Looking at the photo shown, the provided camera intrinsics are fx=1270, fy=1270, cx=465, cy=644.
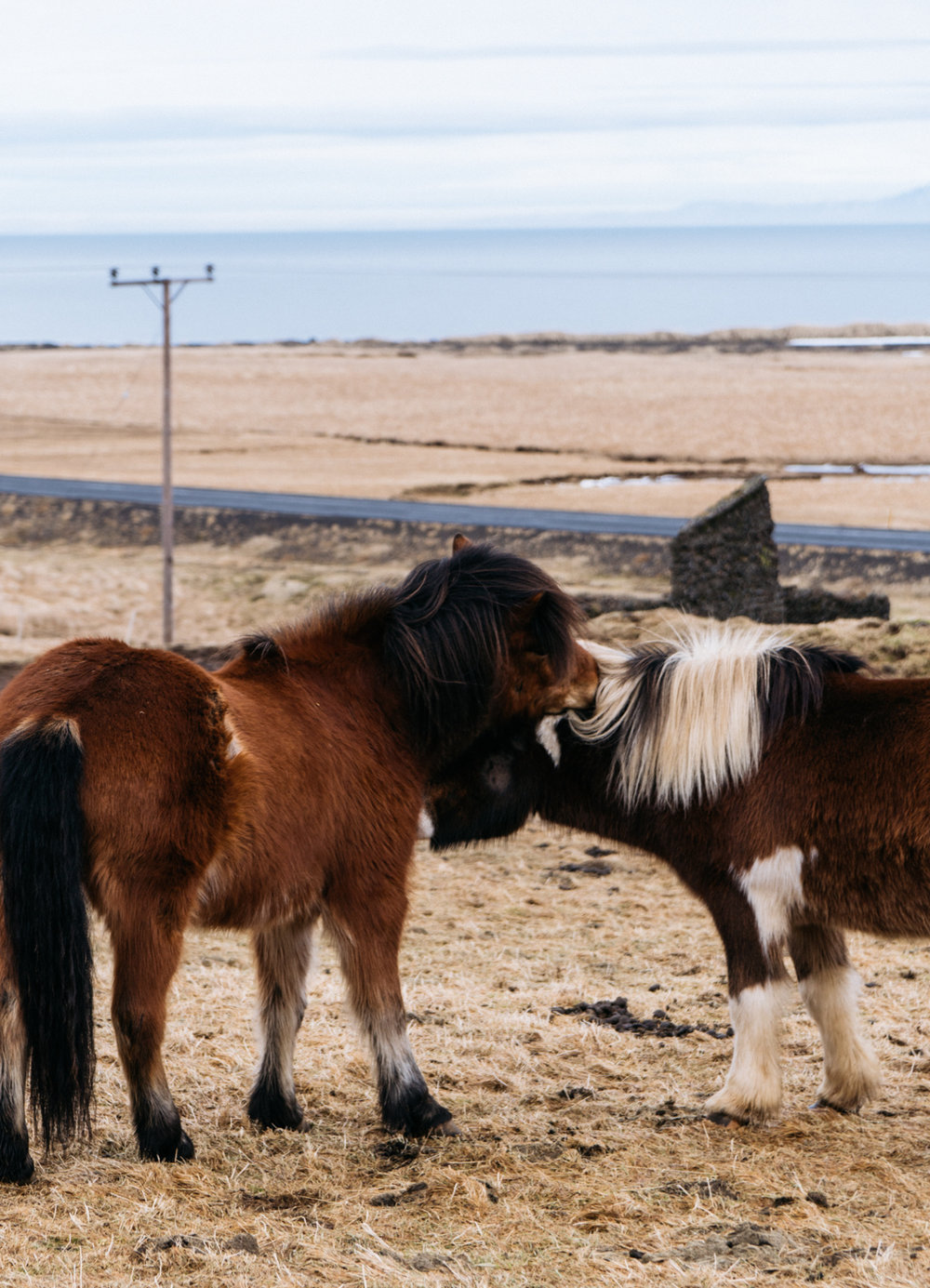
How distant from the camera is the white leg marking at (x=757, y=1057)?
471 centimetres

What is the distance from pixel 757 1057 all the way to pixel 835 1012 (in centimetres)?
47

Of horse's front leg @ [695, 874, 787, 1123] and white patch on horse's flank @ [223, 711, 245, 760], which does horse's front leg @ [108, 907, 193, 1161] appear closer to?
white patch on horse's flank @ [223, 711, 245, 760]

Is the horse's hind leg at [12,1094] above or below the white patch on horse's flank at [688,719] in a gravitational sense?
below

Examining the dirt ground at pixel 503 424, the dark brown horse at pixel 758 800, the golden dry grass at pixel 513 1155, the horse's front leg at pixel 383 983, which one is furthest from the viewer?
the dirt ground at pixel 503 424

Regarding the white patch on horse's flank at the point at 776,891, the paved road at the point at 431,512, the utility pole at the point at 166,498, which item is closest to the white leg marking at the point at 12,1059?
the white patch on horse's flank at the point at 776,891

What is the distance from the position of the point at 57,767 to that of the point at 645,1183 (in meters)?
2.28

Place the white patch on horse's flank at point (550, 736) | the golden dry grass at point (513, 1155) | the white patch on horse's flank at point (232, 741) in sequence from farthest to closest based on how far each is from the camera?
the white patch on horse's flank at point (550, 736) → the white patch on horse's flank at point (232, 741) → the golden dry grass at point (513, 1155)

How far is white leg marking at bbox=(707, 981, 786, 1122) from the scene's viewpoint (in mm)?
4707

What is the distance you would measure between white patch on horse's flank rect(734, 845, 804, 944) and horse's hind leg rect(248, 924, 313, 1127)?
1.72 metres

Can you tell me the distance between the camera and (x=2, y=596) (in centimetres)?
2188

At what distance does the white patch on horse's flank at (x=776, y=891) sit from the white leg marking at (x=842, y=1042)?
45cm

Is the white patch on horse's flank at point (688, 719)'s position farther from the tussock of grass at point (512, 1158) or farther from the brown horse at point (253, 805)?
the tussock of grass at point (512, 1158)

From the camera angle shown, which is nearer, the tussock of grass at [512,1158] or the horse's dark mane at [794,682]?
the tussock of grass at [512,1158]

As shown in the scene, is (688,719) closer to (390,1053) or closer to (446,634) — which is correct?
(446,634)
